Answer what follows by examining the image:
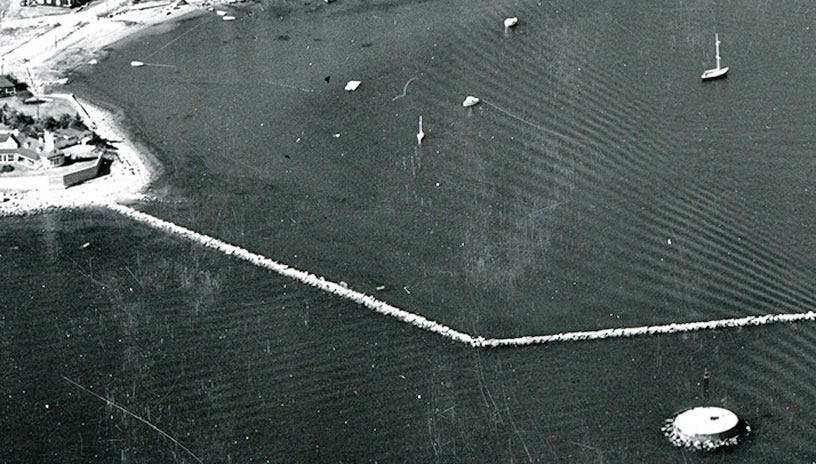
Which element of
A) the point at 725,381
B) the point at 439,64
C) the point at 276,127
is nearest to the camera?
the point at 725,381

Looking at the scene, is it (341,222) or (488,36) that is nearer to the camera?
(341,222)

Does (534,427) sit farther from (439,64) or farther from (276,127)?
(439,64)

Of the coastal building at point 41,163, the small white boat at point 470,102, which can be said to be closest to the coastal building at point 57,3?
the coastal building at point 41,163

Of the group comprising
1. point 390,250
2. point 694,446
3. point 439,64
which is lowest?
point 694,446

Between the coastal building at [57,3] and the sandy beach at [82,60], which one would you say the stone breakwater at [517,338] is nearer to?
the sandy beach at [82,60]

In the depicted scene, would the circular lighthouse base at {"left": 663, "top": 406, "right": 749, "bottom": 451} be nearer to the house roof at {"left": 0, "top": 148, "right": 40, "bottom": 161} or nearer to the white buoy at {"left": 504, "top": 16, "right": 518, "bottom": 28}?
the house roof at {"left": 0, "top": 148, "right": 40, "bottom": 161}

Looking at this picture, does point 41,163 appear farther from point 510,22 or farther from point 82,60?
point 510,22

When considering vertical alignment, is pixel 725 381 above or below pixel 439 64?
below

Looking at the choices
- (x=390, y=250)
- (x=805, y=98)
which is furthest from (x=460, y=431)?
(x=805, y=98)
